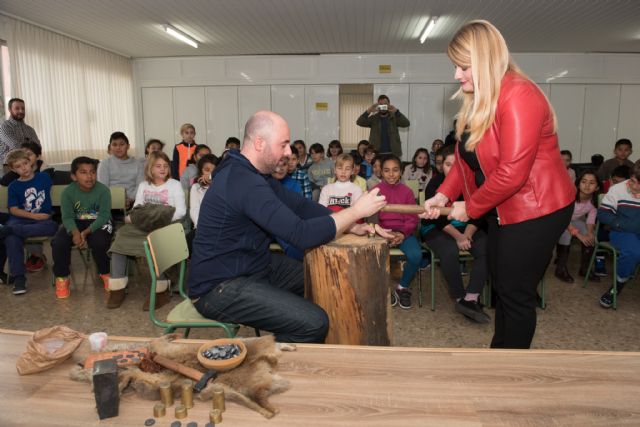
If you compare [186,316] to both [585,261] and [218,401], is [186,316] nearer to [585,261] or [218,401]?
[218,401]

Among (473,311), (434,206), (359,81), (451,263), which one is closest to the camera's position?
(434,206)

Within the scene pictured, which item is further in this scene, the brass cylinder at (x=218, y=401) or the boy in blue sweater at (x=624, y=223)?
the boy in blue sweater at (x=624, y=223)

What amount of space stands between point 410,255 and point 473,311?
1.98ft

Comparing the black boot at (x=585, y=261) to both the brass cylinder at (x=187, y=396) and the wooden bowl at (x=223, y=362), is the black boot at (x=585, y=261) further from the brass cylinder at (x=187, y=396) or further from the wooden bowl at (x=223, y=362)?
the brass cylinder at (x=187, y=396)

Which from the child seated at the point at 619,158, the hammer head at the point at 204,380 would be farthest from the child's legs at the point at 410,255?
the child seated at the point at 619,158

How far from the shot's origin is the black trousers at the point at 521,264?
1739 millimetres

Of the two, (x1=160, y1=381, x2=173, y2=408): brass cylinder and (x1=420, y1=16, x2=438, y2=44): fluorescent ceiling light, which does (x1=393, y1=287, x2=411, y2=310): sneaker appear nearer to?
(x1=160, y1=381, x2=173, y2=408): brass cylinder

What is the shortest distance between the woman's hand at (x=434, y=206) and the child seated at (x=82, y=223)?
294 centimetres

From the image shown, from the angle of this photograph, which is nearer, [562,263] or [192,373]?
[192,373]

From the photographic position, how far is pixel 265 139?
1.89 meters

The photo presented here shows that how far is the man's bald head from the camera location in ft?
6.15

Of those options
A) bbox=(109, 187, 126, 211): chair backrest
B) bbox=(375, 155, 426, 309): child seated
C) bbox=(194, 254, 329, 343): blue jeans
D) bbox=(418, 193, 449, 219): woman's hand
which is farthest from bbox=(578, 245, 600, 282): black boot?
bbox=(109, 187, 126, 211): chair backrest

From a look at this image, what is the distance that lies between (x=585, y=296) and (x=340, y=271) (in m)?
2.84

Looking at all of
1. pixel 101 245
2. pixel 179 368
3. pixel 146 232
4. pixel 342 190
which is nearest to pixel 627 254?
pixel 342 190
